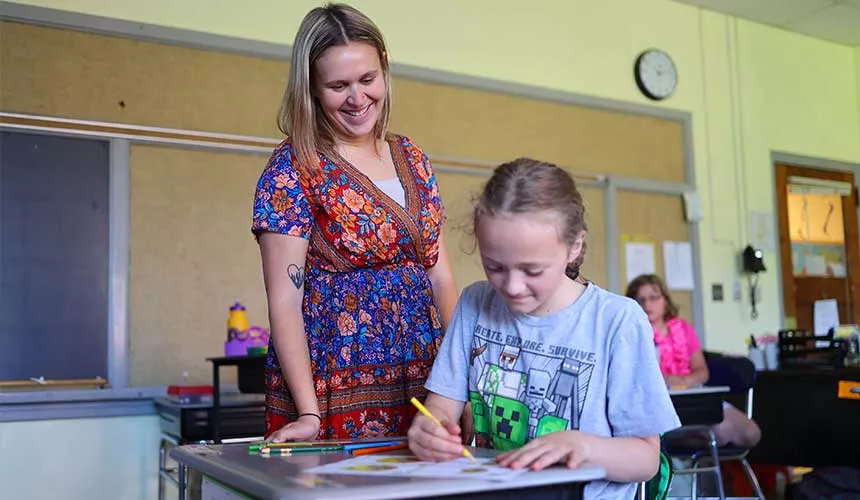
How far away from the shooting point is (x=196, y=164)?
3.61 m

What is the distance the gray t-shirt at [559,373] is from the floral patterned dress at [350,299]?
14 centimetres

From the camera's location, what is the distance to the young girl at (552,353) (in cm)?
117

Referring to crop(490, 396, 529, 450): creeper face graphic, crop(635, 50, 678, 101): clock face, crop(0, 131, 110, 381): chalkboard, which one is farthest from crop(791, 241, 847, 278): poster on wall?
crop(490, 396, 529, 450): creeper face graphic

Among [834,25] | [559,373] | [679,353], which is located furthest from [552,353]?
[834,25]

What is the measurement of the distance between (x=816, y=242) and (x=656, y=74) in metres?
1.80

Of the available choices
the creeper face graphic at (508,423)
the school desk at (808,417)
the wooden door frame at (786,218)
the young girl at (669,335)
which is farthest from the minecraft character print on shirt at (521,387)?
the wooden door frame at (786,218)

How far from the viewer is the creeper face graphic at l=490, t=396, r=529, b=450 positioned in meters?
1.29

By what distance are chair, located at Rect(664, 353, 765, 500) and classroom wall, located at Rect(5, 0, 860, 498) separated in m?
1.40

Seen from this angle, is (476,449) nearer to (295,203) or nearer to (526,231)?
(526,231)

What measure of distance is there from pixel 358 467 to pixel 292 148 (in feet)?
2.27

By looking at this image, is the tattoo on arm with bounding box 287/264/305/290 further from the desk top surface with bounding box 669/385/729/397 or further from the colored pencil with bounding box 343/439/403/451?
the desk top surface with bounding box 669/385/729/397

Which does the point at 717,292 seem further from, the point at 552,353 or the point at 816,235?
the point at 552,353

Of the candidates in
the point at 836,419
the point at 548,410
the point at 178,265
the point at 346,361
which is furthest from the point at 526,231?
the point at 836,419

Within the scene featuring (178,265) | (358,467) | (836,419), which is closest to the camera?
(358,467)
